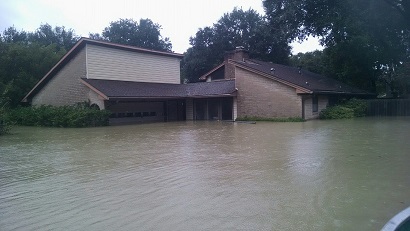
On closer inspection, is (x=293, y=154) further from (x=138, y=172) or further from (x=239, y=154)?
(x=138, y=172)

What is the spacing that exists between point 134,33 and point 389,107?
39178 millimetres

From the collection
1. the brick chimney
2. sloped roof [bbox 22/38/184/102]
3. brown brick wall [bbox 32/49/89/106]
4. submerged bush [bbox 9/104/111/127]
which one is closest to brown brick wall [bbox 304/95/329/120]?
the brick chimney

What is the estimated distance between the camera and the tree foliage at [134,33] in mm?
55250

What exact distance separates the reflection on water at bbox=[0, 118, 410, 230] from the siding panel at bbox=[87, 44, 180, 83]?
1685 centimetres

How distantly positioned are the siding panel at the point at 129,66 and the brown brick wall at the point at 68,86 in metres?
0.91

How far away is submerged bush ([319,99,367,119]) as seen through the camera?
90.5 ft

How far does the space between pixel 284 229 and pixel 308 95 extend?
2230 centimetres

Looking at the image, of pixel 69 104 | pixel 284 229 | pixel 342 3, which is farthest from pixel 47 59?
pixel 284 229

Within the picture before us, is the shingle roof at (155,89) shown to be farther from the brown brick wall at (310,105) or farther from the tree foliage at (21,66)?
the tree foliage at (21,66)

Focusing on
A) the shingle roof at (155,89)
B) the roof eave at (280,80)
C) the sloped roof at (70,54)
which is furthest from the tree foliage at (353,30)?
the sloped roof at (70,54)

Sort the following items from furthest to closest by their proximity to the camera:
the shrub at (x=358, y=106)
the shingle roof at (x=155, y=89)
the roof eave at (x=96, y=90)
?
1. the shrub at (x=358, y=106)
2. the shingle roof at (x=155, y=89)
3. the roof eave at (x=96, y=90)

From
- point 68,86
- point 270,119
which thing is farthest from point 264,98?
point 68,86

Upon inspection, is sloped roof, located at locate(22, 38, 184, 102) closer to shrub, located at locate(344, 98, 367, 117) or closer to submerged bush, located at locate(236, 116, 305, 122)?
submerged bush, located at locate(236, 116, 305, 122)

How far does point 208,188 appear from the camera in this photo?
6.86m
